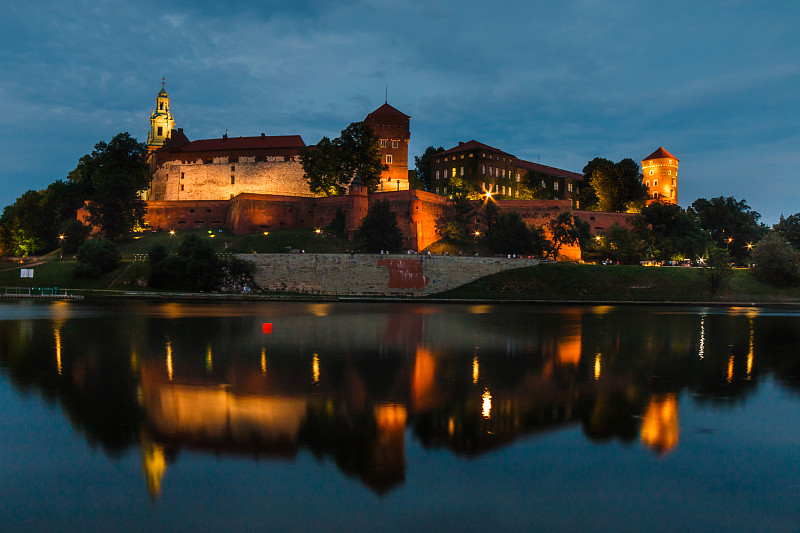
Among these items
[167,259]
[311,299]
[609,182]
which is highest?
[609,182]

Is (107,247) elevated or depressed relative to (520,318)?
elevated

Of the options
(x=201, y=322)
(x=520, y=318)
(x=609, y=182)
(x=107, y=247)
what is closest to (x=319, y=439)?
(x=201, y=322)

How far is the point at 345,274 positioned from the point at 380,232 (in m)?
6.69

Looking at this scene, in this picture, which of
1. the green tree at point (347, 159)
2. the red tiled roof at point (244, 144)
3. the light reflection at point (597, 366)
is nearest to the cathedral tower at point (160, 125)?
the red tiled roof at point (244, 144)

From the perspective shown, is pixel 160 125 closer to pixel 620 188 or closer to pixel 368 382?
pixel 620 188

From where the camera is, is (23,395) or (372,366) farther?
(372,366)

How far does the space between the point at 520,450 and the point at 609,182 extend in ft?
234

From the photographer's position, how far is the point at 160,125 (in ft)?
273

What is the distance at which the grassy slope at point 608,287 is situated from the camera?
47.2 m

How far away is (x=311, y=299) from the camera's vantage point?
44.2 metres

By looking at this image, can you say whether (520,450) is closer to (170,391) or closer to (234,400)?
(234,400)

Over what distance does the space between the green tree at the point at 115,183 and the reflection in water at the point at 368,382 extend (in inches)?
1405

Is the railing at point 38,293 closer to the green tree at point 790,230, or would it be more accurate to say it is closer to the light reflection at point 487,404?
the light reflection at point 487,404

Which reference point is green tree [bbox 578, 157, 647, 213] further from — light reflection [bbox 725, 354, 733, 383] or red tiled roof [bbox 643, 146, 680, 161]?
light reflection [bbox 725, 354, 733, 383]
